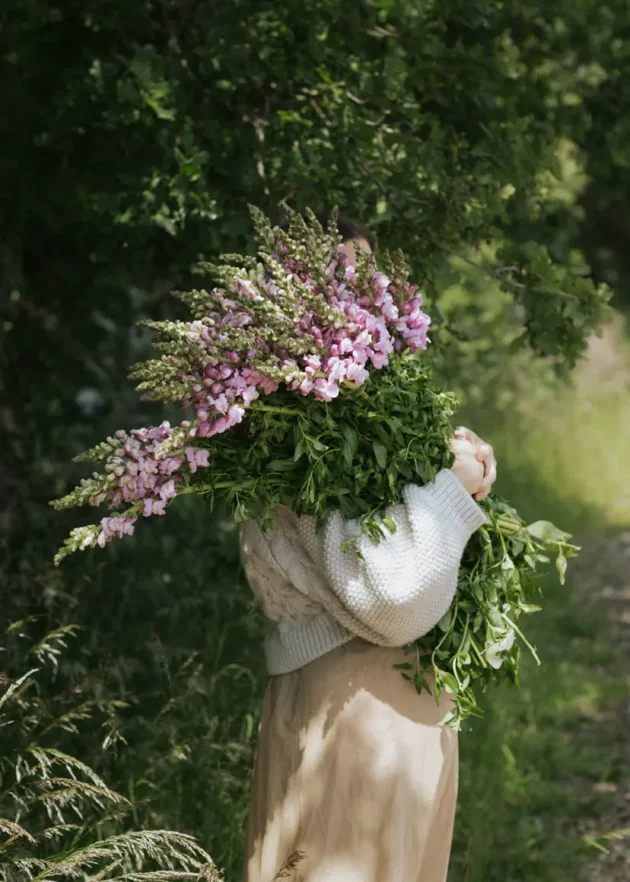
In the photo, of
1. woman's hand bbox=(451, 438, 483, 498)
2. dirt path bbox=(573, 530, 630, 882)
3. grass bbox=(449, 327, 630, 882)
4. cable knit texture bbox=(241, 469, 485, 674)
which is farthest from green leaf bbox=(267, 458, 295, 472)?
dirt path bbox=(573, 530, 630, 882)

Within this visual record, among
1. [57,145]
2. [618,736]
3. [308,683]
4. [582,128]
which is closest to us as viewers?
[308,683]

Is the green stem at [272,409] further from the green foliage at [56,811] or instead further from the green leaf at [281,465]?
the green foliage at [56,811]

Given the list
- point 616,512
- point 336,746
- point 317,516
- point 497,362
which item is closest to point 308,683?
point 336,746

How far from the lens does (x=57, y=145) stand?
3.76 metres

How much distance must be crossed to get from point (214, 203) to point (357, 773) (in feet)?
5.53

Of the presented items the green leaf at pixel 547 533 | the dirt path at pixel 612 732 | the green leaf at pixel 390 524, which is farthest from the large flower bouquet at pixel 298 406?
the dirt path at pixel 612 732

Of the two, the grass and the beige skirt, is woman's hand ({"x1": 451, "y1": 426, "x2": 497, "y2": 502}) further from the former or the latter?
the grass

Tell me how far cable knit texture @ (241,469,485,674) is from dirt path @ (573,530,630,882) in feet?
4.33

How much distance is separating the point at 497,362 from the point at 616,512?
1577mm

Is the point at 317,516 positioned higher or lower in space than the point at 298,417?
lower

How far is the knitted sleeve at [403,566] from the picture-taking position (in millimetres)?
2057

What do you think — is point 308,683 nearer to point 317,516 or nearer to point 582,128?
point 317,516

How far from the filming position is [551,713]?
488 cm

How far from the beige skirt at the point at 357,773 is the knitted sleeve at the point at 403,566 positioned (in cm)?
15
